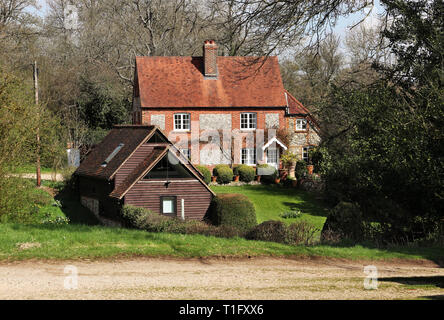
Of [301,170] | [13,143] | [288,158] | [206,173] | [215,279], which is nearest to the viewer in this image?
[215,279]

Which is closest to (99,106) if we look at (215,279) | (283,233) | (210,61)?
(210,61)

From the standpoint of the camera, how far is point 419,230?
18.1 metres

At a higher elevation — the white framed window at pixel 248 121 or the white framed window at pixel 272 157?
the white framed window at pixel 248 121

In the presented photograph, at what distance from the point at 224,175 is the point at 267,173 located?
3706mm

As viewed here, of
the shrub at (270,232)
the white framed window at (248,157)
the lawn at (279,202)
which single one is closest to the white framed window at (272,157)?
the white framed window at (248,157)

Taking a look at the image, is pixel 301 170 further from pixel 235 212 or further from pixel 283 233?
pixel 283 233

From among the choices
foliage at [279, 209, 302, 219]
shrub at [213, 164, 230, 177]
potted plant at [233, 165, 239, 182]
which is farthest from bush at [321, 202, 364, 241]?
potted plant at [233, 165, 239, 182]

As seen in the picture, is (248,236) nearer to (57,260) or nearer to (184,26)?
(57,260)

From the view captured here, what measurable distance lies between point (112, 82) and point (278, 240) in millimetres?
40669

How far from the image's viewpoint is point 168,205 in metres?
32.1

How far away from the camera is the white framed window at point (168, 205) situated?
3181 centimetres

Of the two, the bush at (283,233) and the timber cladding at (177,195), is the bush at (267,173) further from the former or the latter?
the bush at (283,233)

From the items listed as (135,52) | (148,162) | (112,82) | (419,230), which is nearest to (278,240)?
(419,230)

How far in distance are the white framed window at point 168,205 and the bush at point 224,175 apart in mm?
10789
